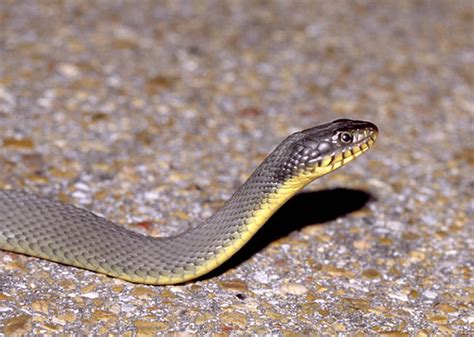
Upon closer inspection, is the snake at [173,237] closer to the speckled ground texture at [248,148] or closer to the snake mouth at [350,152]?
the snake mouth at [350,152]

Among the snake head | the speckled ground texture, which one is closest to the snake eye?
the snake head

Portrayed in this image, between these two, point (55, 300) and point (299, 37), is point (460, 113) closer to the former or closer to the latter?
point (299, 37)

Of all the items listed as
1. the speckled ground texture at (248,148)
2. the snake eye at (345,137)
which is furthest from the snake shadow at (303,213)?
the snake eye at (345,137)

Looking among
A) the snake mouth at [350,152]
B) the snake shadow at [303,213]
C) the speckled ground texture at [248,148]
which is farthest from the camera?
the snake shadow at [303,213]

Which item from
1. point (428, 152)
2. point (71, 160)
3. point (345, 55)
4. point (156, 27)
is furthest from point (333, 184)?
point (156, 27)

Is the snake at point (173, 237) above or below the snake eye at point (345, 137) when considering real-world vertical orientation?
below

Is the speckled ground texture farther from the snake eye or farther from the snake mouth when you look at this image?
the snake eye

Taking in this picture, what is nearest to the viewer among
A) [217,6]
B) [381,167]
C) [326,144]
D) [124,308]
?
[124,308]
